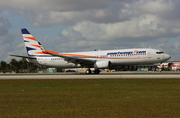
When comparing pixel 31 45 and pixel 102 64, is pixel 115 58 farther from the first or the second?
pixel 31 45

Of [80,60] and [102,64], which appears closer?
[102,64]

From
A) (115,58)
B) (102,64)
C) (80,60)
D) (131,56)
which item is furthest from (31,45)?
(131,56)

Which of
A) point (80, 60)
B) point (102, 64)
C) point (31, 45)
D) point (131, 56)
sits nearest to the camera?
point (131, 56)

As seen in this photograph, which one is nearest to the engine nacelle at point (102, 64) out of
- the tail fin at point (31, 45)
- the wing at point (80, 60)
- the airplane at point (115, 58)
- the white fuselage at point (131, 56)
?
the airplane at point (115, 58)

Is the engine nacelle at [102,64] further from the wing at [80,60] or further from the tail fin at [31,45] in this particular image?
the tail fin at [31,45]

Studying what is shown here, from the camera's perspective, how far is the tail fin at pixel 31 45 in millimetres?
49938

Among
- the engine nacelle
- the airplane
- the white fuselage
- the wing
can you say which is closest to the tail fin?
the airplane

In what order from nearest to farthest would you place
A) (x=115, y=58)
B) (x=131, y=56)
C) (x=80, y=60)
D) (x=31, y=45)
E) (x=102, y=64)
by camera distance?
1. (x=131, y=56)
2. (x=102, y=64)
3. (x=115, y=58)
4. (x=80, y=60)
5. (x=31, y=45)

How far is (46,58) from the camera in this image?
49312 millimetres

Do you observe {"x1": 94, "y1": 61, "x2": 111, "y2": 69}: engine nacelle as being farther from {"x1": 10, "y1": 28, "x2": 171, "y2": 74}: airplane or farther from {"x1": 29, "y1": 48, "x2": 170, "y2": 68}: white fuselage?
{"x1": 29, "y1": 48, "x2": 170, "y2": 68}: white fuselage

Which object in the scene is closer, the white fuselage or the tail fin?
the white fuselage

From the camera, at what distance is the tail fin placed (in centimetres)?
4994

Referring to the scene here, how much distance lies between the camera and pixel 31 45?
50.2m
